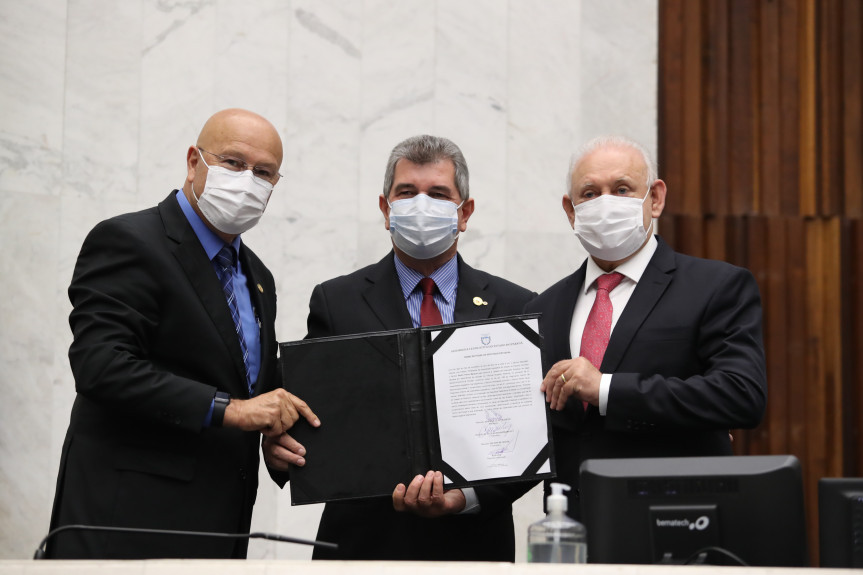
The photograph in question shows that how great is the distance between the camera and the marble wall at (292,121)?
5023mm

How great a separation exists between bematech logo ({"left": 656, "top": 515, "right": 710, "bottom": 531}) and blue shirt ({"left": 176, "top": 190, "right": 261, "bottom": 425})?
1.52 m

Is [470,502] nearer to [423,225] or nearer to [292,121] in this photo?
[423,225]

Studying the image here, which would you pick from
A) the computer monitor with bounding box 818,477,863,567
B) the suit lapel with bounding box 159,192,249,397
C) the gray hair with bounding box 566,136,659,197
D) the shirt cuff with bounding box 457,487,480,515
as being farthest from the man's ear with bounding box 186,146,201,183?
the computer monitor with bounding box 818,477,863,567

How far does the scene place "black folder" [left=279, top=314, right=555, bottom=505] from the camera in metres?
2.91

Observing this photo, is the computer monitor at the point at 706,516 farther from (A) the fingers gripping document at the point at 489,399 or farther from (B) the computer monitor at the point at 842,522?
(A) the fingers gripping document at the point at 489,399

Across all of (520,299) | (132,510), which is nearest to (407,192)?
(520,299)

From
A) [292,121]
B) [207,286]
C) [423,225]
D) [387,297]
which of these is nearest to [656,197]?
[423,225]

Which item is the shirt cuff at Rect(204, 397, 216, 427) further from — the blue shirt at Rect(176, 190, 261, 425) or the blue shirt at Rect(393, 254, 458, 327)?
the blue shirt at Rect(393, 254, 458, 327)

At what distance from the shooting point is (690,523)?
213 centimetres

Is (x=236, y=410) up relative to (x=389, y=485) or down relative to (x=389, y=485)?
up

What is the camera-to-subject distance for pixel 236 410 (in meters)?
2.97

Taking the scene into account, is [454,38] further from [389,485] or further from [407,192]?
[389,485]

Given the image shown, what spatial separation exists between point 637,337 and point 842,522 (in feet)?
3.50

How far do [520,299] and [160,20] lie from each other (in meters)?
2.71
